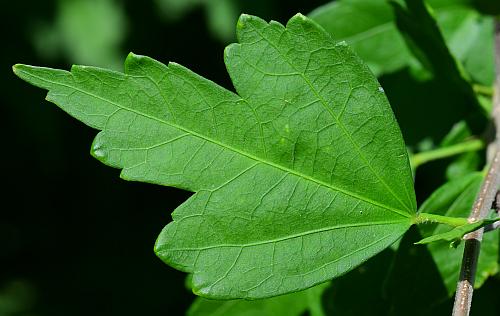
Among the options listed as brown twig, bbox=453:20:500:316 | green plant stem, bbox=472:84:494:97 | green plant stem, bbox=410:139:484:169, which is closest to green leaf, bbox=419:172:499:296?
brown twig, bbox=453:20:500:316

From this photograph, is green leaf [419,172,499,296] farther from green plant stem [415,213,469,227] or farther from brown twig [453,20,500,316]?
green plant stem [415,213,469,227]

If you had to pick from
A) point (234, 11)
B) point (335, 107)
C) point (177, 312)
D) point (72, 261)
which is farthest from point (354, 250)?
point (72, 261)

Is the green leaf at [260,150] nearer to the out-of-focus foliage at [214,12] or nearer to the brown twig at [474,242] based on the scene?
the brown twig at [474,242]

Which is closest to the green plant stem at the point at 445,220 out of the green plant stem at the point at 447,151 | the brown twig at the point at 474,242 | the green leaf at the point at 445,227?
the brown twig at the point at 474,242

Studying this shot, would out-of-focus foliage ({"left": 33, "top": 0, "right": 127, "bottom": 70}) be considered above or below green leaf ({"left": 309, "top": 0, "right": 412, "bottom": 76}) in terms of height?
above

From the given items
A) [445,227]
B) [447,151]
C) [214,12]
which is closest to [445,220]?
[445,227]

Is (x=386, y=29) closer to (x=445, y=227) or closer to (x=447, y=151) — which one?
(x=447, y=151)
